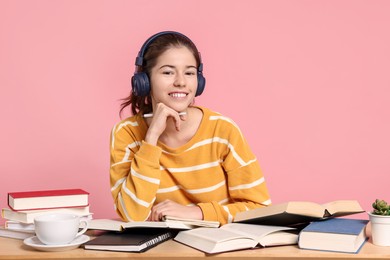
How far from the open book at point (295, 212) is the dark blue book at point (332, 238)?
5 centimetres

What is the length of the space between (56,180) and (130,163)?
4.51 ft

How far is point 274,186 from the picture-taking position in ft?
10.7

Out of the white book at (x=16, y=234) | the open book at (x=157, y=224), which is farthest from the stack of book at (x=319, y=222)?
the white book at (x=16, y=234)

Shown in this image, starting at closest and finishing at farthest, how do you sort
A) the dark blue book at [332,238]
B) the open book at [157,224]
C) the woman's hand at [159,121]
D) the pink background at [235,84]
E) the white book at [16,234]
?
the dark blue book at [332,238] → the open book at [157,224] → the white book at [16,234] → the woman's hand at [159,121] → the pink background at [235,84]

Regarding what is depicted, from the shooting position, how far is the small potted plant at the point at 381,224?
4.72 feet

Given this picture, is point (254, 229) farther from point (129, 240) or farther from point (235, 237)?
point (129, 240)

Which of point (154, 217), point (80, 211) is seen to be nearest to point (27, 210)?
point (80, 211)

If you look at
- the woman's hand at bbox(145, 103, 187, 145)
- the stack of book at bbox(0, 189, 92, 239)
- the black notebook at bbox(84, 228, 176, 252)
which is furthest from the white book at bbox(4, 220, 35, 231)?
the woman's hand at bbox(145, 103, 187, 145)

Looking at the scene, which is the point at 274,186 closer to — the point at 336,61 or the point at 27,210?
the point at 336,61

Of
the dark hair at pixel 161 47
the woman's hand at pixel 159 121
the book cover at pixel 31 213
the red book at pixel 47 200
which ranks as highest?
the dark hair at pixel 161 47

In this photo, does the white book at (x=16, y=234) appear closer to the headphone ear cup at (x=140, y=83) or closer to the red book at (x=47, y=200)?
the red book at (x=47, y=200)

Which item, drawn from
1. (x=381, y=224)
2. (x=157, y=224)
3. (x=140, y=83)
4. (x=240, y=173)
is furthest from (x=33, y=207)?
(x=381, y=224)

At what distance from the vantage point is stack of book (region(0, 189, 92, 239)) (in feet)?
5.42

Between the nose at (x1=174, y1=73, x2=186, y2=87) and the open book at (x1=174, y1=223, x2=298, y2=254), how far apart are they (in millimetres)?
620
